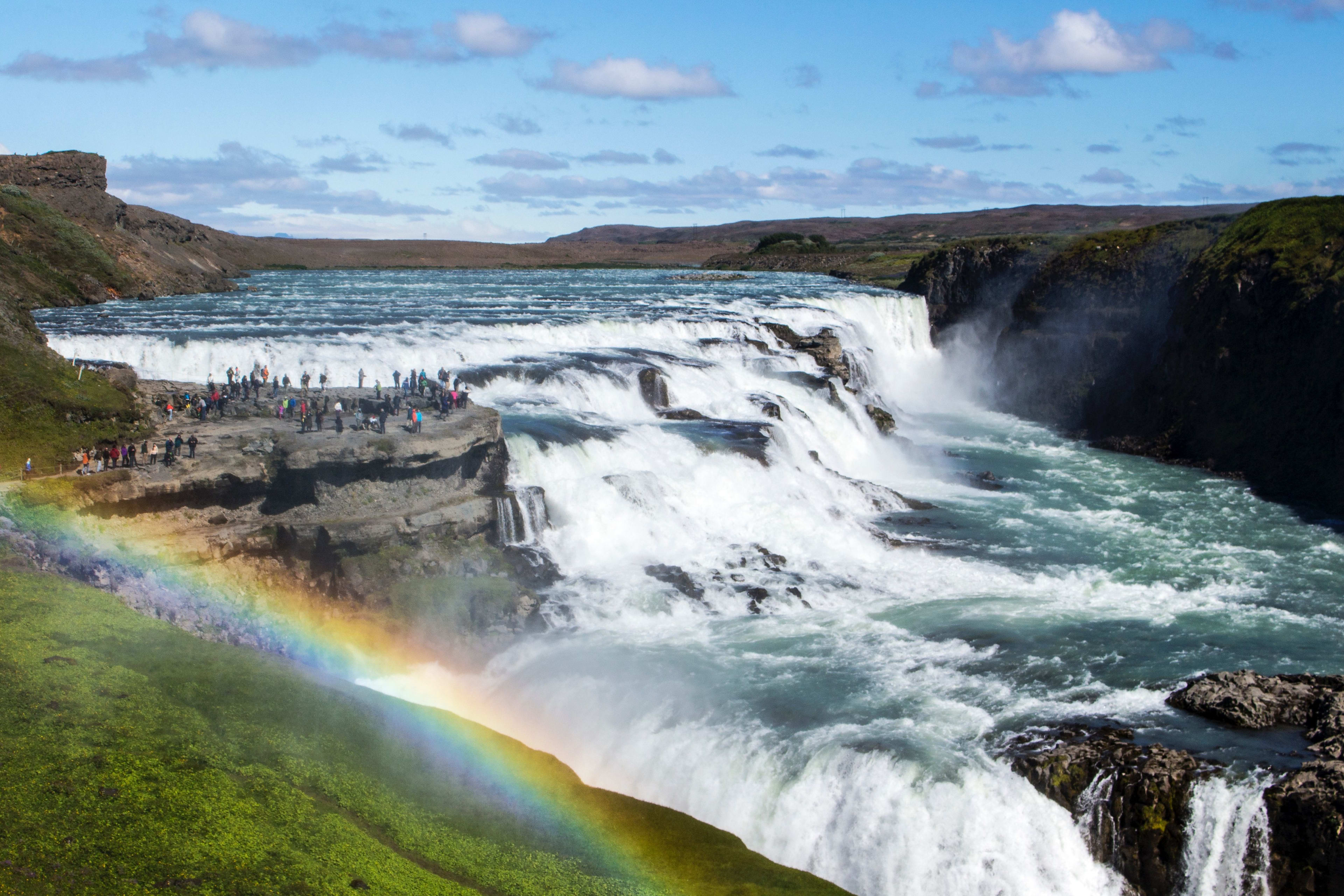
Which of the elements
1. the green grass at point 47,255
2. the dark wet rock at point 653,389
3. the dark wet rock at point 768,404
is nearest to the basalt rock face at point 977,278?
the dark wet rock at point 768,404

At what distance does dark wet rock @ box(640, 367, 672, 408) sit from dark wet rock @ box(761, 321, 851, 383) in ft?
39.2

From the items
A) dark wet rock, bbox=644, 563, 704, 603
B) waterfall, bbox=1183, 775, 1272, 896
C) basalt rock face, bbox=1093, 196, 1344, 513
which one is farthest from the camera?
basalt rock face, bbox=1093, 196, 1344, 513

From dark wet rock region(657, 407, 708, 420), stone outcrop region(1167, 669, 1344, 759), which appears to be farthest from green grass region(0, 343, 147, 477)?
stone outcrop region(1167, 669, 1344, 759)

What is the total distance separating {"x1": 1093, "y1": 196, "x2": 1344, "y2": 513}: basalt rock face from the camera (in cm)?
3831

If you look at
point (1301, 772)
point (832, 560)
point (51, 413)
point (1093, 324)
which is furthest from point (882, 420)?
point (51, 413)

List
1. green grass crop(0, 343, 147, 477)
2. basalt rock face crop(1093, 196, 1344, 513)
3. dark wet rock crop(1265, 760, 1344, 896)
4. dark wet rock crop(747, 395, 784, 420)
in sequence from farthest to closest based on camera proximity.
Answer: dark wet rock crop(747, 395, 784, 420) → basalt rock face crop(1093, 196, 1344, 513) → green grass crop(0, 343, 147, 477) → dark wet rock crop(1265, 760, 1344, 896)

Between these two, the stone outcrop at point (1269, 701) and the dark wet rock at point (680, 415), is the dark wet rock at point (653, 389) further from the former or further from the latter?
the stone outcrop at point (1269, 701)

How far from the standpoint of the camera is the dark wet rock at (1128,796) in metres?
14.9

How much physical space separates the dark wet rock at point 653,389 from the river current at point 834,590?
494 millimetres

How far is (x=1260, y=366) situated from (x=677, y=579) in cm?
2991

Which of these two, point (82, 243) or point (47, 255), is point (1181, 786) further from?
point (82, 243)

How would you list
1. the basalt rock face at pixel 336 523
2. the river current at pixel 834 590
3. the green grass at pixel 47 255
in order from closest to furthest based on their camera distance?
1. the river current at pixel 834 590
2. the basalt rock face at pixel 336 523
3. the green grass at pixel 47 255

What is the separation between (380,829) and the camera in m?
14.4

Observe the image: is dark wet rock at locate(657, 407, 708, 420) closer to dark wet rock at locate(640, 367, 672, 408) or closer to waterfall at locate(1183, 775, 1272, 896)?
dark wet rock at locate(640, 367, 672, 408)
